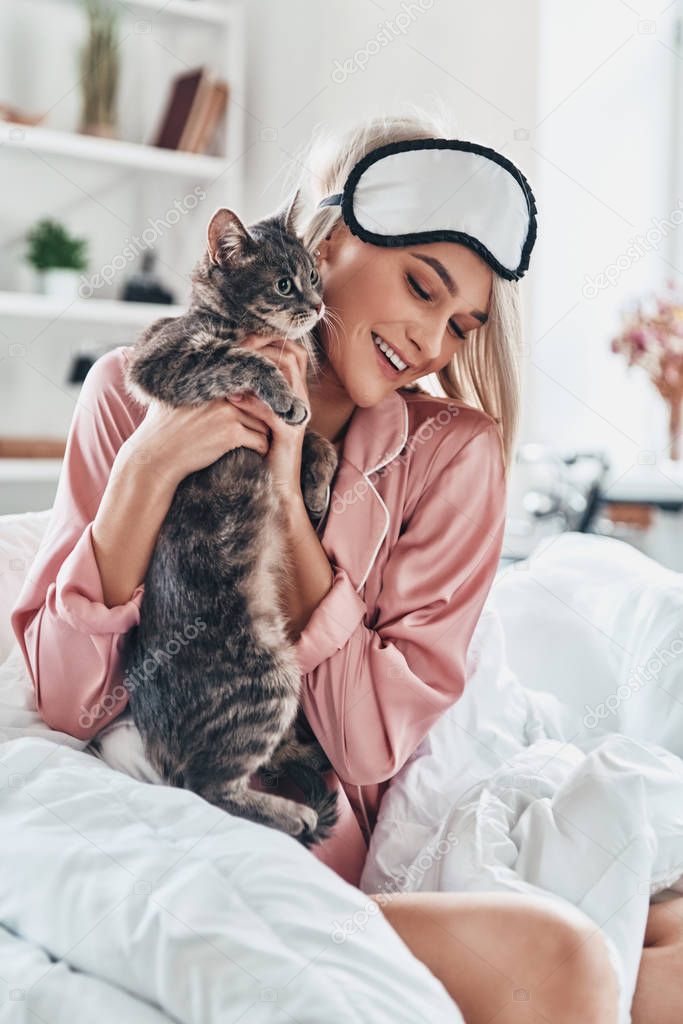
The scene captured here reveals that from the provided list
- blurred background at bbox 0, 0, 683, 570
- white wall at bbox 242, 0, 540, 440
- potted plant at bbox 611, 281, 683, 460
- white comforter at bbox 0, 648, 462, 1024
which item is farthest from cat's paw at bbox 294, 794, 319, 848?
potted plant at bbox 611, 281, 683, 460

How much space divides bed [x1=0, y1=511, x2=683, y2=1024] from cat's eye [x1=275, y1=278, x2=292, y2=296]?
606 mm

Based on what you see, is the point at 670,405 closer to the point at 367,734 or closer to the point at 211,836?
the point at 367,734

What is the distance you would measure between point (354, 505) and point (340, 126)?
69.2 inches

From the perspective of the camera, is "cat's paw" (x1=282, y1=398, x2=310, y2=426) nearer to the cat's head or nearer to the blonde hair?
the cat's head

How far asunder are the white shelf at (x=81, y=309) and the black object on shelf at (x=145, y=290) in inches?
0.9

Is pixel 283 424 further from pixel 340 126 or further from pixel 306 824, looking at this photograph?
pixel 340 126

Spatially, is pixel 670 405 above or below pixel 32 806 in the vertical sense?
above

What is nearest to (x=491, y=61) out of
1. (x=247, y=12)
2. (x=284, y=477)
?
(x=247, y=12)

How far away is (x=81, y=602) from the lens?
1.27 metres

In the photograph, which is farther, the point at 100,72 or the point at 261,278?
the point at 100,72

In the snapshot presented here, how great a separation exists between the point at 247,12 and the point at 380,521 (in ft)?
10.7

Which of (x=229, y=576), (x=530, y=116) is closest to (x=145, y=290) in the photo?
(x=530, y=116)

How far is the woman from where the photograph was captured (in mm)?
1312

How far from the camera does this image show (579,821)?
1.22 m
